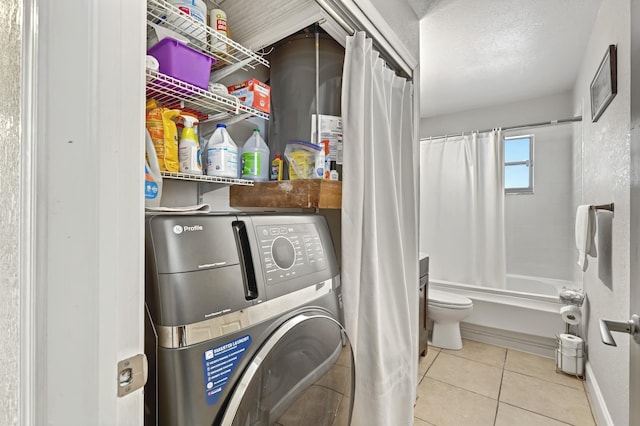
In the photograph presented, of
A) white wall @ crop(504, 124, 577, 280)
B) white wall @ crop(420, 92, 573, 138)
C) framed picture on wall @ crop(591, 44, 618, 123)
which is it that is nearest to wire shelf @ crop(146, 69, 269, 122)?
framed picture on wall @ crop(591, 44, 618, 123)

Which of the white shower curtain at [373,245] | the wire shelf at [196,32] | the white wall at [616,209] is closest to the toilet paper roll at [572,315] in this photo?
the white wall at [616,209]

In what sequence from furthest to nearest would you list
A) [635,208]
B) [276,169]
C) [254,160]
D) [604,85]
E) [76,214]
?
1. [604,85]
2. [276,169]
3. [254,160]
4. [635,208]
5. [76,214]

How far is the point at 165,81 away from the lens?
2.79ft

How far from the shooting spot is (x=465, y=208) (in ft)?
Result: 11.1

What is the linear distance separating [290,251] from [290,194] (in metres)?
0.35

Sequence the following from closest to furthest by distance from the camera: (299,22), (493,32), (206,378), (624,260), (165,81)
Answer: (206,378) < (165,81) < (299,22) < (624,260) < (493,32)

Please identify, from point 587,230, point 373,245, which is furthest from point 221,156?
point 587,230

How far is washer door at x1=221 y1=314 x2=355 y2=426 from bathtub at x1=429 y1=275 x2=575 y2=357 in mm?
2397

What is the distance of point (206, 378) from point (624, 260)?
1869 millimetres

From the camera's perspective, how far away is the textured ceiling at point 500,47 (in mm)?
1898

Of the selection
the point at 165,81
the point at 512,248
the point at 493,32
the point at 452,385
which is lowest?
the point at 452,385

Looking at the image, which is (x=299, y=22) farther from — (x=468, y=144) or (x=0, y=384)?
(x=468, y=144)

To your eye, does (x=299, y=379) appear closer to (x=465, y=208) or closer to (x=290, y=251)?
(x=290, y=251)

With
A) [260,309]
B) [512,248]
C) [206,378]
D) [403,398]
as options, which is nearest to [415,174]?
[403,398]
